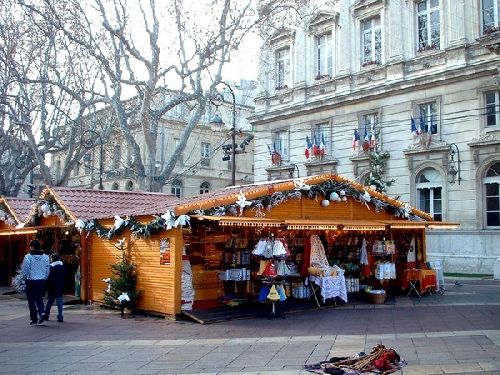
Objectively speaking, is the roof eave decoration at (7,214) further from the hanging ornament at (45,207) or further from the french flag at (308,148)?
the french flag at (308,148)

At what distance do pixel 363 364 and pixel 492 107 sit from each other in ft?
59.4

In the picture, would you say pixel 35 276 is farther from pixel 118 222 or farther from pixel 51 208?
pixel 51 208

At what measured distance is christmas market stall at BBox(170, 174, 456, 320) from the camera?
43.3 ft

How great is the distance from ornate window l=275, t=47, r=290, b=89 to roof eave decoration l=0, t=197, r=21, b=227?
1673cm

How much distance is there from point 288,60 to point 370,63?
232 inches

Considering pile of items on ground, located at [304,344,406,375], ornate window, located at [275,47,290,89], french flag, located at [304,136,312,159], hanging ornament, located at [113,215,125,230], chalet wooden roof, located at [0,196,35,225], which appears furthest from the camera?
ornate window, located at [275,47,290,89]

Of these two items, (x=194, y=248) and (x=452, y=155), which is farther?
(x=452, y=155)

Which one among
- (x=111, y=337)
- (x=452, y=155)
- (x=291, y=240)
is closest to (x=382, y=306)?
(x=291, y=240)

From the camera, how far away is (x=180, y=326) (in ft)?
38.8

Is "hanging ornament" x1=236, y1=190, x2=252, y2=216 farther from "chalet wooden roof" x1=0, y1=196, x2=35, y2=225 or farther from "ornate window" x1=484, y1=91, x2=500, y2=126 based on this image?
"ornate window" x1=484, y1=91, x2=500, y2=126

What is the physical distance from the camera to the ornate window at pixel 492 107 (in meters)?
22.8

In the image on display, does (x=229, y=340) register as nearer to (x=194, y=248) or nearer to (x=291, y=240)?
(x=194, y=248)

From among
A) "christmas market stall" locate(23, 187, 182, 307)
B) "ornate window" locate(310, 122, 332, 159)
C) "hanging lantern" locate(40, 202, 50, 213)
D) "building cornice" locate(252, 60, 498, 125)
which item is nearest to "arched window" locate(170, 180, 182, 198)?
"building cornice" locate(252, 60, 498, 125)

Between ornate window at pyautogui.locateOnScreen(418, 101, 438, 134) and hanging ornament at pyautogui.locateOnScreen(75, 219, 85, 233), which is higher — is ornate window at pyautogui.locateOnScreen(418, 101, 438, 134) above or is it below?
above
